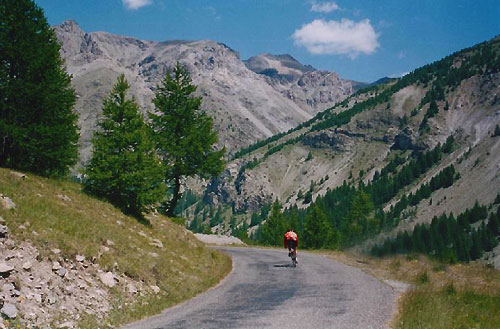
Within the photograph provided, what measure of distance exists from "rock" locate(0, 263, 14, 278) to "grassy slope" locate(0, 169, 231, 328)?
66.9 inches

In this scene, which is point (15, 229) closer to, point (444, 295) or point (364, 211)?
point (444, 295)

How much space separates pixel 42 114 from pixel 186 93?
586 inches

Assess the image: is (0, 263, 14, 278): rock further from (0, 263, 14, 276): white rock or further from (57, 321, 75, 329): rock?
(57, 321, 75, 329): rock

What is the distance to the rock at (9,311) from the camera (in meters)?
10.5

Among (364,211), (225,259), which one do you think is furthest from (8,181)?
(364,211)

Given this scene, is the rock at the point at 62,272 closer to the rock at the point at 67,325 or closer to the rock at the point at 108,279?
the rock at the point at 108,279

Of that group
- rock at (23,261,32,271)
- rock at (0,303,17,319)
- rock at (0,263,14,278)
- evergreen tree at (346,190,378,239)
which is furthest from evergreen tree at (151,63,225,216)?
evergreen tree at (346,190,378,239)

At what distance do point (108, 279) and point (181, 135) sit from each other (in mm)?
21834

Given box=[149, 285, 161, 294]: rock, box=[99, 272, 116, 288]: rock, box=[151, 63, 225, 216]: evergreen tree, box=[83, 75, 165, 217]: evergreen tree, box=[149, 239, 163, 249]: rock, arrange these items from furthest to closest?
box=[151, 63, 225, 216]: evergreen tree, box=[83, 75, 165, 217]: evergreen tree, box=[149, 239, 163, 249]: rock, box=[149, 285, 161, 294]: rock, box=[99, 272, 116, 288]: rock

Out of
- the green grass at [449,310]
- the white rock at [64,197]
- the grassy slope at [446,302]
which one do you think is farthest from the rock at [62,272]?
the green grass at [449,310]

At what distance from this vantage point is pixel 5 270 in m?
11.9

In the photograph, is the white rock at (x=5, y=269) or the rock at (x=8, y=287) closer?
the rock at (x=8, y=287)

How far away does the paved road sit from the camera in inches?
497

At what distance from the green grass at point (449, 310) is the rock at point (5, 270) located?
12323 millimetres
